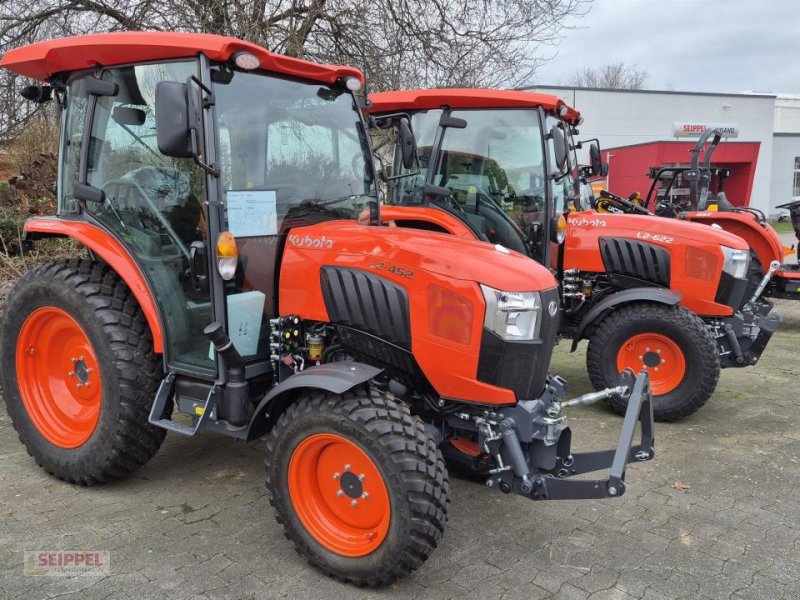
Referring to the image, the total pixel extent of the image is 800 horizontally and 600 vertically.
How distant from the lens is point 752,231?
7.87 m

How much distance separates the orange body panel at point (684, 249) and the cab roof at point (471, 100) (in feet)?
3.53

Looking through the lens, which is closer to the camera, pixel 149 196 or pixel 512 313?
pixel 512 313

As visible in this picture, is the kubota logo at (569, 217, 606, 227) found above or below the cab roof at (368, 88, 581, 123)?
below

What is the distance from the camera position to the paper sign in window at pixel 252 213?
2961 mm

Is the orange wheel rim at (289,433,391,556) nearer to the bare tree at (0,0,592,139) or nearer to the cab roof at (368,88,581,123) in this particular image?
the cab roof at (368,88,581,123)

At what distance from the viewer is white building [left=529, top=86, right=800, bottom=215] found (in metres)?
20.9

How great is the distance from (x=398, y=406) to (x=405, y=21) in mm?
7310

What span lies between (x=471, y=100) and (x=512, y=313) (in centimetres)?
290

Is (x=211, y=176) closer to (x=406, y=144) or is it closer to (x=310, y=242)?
(x=310, y=242)

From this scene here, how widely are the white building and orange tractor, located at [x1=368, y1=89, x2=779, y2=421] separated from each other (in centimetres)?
1609

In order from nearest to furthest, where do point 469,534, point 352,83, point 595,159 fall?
point 469,534 < point 352,83 < point 595,159

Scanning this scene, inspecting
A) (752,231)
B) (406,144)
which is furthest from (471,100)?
(752,231)

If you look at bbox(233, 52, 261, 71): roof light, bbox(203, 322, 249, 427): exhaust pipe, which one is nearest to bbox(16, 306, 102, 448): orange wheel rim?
bbox(203, 322, 249, 427): exhaust pipe

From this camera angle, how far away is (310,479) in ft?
9.28
